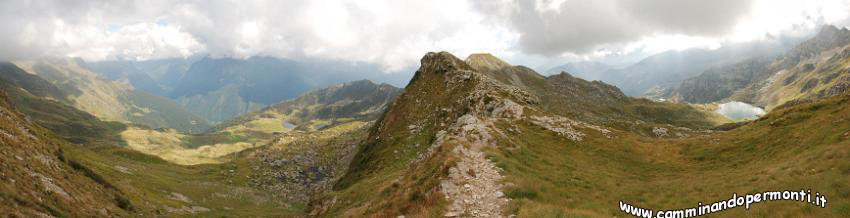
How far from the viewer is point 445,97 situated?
114m

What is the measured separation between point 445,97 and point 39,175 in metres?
85.4

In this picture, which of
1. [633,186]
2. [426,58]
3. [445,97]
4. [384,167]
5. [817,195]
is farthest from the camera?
[426,58]

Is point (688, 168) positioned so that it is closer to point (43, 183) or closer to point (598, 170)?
point (598, 170)

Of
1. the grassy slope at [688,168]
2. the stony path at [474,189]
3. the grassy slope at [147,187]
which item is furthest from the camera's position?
the grassy slope at [147,187]

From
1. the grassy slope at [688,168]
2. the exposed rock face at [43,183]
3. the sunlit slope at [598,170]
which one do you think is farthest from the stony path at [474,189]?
the exposed rock face at [43,183]

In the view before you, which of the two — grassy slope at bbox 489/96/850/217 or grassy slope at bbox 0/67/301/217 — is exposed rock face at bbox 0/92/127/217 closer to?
grassy slope at bbox 0/67/301/217

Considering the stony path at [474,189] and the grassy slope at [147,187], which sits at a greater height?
the stony path at [474,189]

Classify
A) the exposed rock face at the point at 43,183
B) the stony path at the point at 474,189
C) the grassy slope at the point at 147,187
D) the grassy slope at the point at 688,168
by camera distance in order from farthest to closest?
1. the grassy slope at the point at 147,187
2. the exposed rock face at the point at 43,183
3. the stony path at the point at 474,189
4. the grassy slope at the point at 688,168

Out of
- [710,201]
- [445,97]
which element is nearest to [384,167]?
[445,97]

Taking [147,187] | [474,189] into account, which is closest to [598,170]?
[474,189]

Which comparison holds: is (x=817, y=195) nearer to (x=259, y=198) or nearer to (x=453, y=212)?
(x=453, y=212)

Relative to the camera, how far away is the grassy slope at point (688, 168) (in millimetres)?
23445

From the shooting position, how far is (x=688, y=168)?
4375 centimetres

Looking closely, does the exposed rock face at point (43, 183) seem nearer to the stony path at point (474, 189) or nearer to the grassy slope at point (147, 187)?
the grassy slope at point (147, 187)
